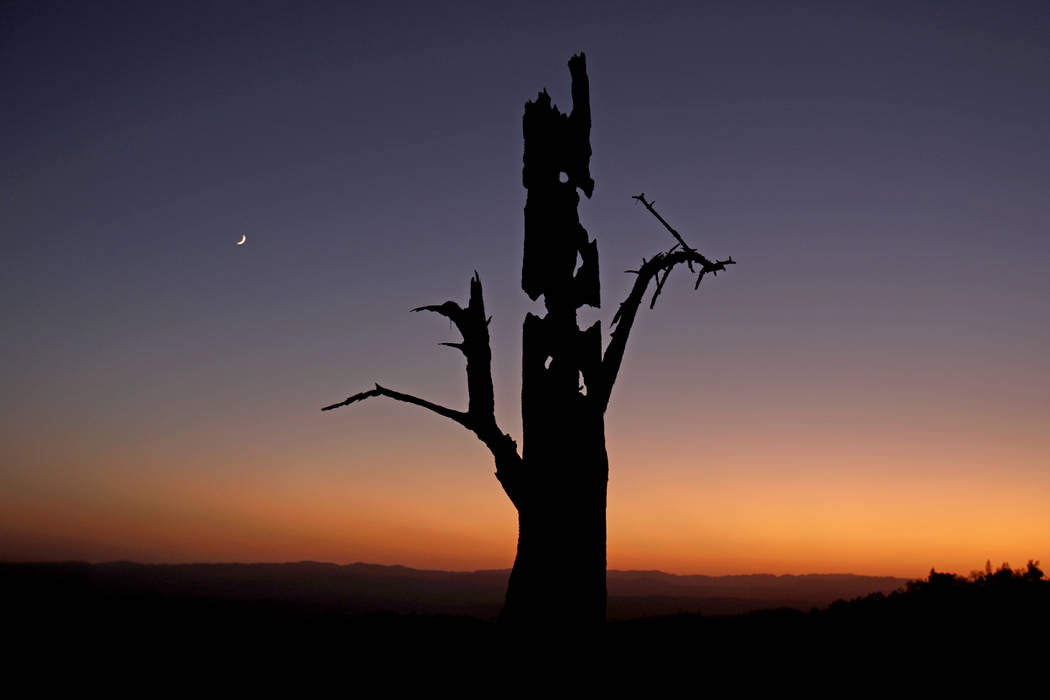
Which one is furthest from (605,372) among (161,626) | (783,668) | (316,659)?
(161,626)

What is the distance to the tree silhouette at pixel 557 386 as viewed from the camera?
10773 mm

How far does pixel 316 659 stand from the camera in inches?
534

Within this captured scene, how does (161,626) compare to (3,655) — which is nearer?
(3,655)

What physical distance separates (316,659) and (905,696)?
9.42m

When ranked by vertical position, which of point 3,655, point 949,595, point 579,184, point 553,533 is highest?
point 579,184

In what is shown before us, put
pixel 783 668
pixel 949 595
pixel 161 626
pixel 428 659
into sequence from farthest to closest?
pixel 161 626
pixel 949 595
pixel 428 659
pixel 783 668

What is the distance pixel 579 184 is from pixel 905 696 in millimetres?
8625

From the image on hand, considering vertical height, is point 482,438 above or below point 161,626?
above

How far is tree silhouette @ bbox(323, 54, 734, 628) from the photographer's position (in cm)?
1077

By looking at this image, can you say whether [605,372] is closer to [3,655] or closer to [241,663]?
[241,663]

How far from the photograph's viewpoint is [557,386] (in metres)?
11.3

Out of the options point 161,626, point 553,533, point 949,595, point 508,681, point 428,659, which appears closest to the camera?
point 508,681

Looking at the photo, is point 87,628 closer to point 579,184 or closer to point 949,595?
point 579,184

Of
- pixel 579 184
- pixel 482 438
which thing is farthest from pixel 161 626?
pixel 579 184
